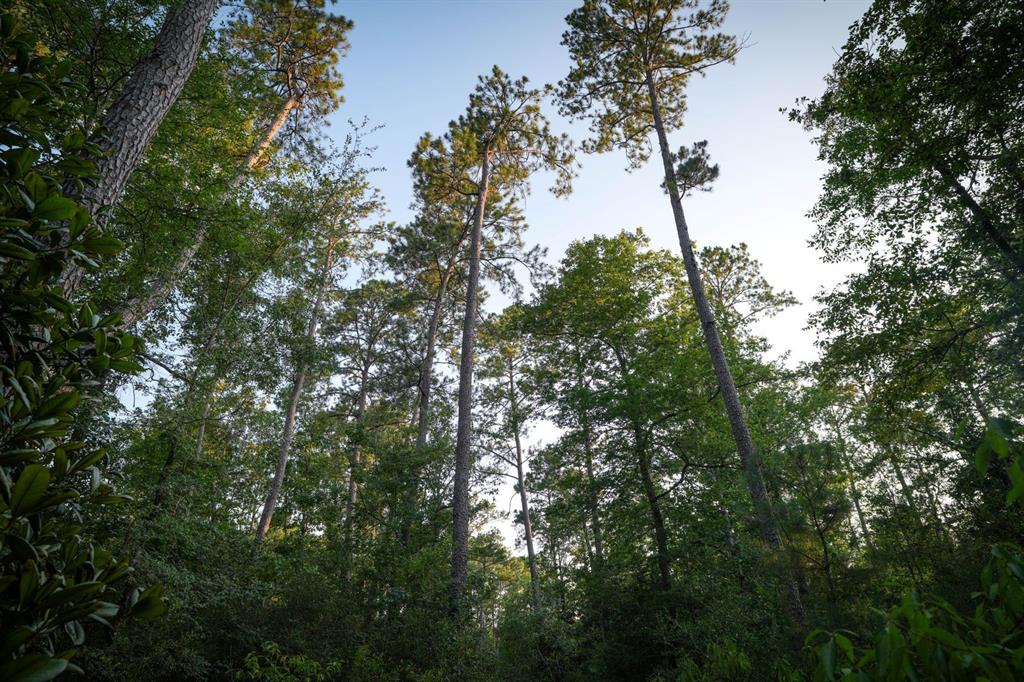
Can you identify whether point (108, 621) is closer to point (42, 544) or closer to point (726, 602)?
point (42, 544)

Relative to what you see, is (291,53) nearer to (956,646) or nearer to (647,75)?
(647,75)

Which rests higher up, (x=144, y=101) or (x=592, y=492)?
(x=144, y=101)

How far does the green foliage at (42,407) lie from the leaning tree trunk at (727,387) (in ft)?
21.8

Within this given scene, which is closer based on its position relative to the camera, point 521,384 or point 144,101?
point 144,101

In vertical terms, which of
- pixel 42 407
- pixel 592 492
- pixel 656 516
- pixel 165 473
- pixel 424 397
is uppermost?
pixel 424 397

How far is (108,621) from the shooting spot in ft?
3.23

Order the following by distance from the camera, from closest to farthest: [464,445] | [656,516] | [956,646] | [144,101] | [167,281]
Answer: [956,646]
[144,101]
[167,281]
[656,516]
[464,445]

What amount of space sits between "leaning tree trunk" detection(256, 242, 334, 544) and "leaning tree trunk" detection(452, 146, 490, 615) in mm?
4159

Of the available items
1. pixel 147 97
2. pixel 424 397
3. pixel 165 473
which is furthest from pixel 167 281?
pixel 424 397

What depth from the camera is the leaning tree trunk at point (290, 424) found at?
38.5ft

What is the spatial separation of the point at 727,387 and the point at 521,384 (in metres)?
7.51

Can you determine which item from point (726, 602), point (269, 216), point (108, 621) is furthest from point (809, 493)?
point (269, 216)

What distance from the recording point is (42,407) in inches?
40.0

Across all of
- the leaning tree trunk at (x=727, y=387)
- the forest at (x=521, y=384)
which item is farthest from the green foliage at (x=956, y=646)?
the leaning tree trunk at (x=727, y=387)
